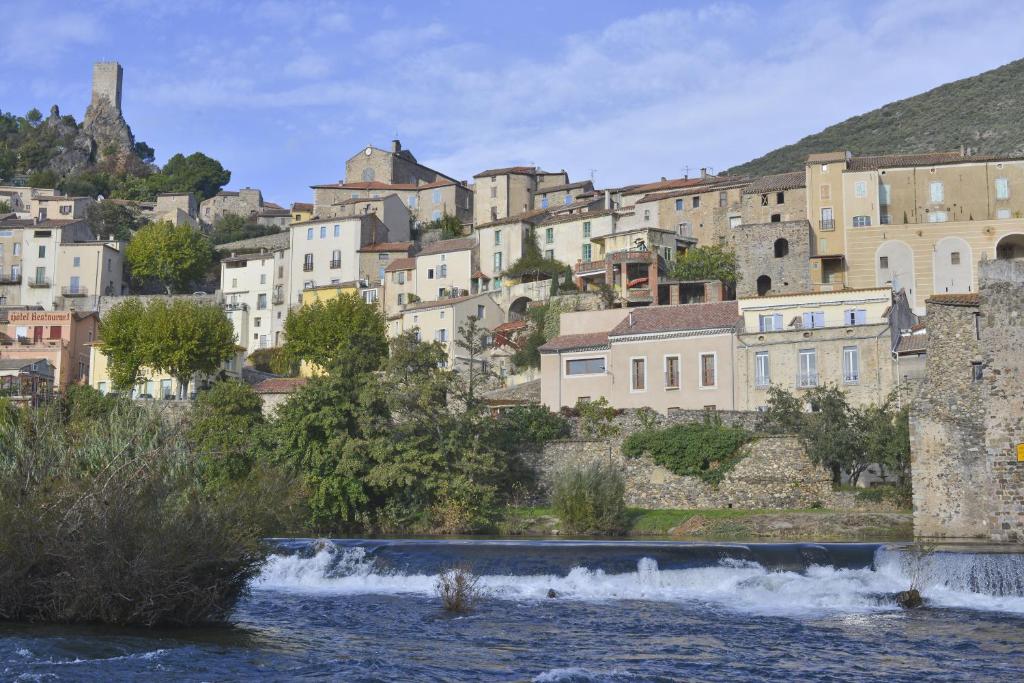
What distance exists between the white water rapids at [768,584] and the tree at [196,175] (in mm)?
109840

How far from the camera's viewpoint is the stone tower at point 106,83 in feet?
487

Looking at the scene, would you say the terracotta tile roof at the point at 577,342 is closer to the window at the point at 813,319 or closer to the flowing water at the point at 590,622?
the window at the point at 813,319

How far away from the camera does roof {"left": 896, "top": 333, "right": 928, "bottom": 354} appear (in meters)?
43.9

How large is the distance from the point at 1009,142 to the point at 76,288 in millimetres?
80384

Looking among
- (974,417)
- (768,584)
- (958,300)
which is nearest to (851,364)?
(958,300)

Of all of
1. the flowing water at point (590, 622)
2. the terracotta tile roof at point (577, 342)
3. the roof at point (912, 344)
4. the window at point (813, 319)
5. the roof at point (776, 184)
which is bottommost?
the flowing water at point (590, 622)

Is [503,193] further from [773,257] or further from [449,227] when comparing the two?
[773,257]

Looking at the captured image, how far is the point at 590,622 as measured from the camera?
2070 cm

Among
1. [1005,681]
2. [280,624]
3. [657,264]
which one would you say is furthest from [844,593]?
[657,264]

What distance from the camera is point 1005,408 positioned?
26.7m

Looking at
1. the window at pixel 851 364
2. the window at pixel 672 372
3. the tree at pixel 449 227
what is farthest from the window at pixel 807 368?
the tree at pixel 449 227

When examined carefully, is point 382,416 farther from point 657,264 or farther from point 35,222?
point 35,222

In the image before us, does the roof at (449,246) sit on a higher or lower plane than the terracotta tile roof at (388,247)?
lower

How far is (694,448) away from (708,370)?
8249mm
